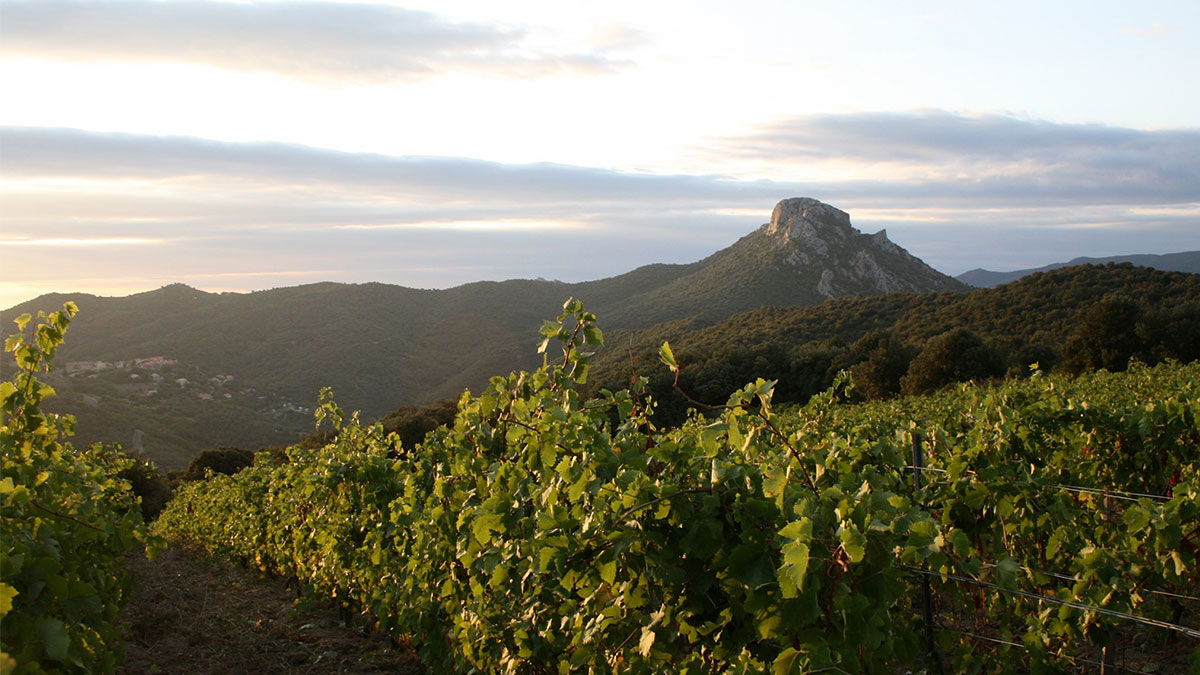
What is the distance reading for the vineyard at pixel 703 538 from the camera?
1918mm

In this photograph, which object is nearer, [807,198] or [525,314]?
[525,314]

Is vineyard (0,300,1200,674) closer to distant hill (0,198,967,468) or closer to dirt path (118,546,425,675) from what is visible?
dirt path (118,546,425,675)

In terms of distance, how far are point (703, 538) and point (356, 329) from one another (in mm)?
56286

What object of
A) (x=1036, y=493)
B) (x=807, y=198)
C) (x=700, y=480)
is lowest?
(x=1036, y=493)

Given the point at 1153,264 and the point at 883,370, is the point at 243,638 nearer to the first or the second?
the point at 883,370

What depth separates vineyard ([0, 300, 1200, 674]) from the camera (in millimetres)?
1918

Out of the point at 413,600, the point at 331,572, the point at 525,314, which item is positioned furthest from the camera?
the point at 525,314

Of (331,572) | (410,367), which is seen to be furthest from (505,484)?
(410,367)

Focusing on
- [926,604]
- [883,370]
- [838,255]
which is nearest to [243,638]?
[926,604]

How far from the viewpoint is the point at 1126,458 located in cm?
514

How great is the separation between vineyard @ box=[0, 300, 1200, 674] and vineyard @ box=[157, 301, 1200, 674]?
0.04 feet

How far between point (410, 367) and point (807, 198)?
35521 millimetres

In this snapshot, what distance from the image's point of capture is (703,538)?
2.13 meters

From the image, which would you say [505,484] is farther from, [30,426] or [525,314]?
[525,314]
